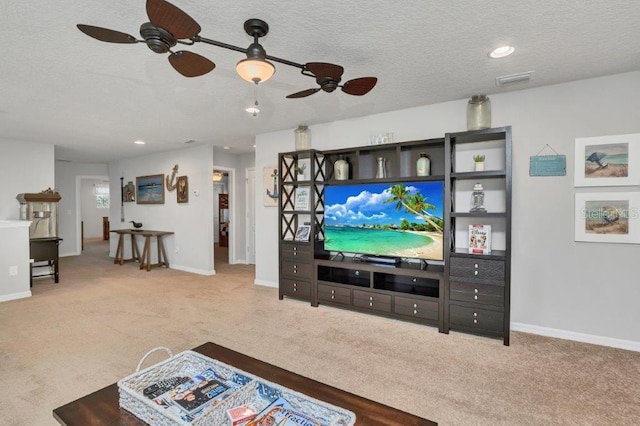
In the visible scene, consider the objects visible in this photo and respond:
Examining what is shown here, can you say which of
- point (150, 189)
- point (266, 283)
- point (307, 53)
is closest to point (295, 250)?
point (266, 283)

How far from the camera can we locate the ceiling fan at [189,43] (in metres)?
1.43

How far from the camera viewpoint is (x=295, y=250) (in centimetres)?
424

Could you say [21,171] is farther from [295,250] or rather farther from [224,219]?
[295,250]

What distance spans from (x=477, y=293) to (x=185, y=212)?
554 centimetres

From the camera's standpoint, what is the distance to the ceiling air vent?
2.83 metres

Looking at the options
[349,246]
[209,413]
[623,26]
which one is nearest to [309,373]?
[209,413]

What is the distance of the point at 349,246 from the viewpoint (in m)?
4.01

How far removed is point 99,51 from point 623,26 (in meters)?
3.73

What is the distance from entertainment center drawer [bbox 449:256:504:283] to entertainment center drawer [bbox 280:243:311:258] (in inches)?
70.2

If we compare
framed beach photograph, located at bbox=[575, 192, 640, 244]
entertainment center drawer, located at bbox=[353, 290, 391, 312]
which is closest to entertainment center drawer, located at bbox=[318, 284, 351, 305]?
entertainment center drawer, located at bbox=[353, 290, 391, 312]

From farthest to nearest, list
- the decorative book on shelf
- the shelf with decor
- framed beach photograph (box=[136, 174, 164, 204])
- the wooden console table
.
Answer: framed beach photograph (box=[136, 174, 164, 204]) → the wooden console table → the decorative book on shelf → the shelf with decor

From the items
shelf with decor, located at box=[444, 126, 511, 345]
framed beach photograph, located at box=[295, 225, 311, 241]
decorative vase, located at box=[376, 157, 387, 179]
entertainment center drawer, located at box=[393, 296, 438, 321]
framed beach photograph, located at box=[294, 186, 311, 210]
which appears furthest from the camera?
framed beach photograph, located at box=[294, 186, 311, 210]

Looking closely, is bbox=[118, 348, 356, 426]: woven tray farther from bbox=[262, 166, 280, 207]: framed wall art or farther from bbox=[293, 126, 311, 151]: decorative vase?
bbox=[262, 166, 280, 207]: framed wall art

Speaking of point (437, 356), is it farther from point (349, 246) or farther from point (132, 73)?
point (132, 73)
